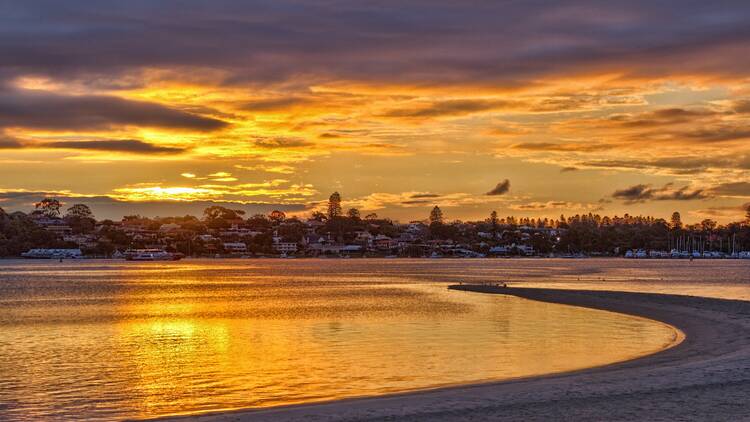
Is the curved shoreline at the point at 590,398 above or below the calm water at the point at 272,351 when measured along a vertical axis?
above

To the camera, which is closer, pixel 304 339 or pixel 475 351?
pixel 475 351

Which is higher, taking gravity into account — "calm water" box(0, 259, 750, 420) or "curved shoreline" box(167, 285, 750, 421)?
"curved shoreline" box(167, 285, 750, 421)

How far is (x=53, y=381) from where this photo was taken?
28734mm

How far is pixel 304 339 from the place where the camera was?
43375 mm

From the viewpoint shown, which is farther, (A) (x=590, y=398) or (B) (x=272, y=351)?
(B) (x=272, y=351)

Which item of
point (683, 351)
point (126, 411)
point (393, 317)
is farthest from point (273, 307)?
point (126, 411)

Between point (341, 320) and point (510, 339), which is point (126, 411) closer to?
point (510, 339)

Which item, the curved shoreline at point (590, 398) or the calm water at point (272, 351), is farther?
the calm water at point (272, 351)

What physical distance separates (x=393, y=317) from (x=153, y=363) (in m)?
24.8

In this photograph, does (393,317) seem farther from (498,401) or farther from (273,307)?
(498,401)

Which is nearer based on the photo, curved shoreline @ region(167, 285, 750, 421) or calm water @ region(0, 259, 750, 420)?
curved shoreline @ region(167, 285, 750, 421)

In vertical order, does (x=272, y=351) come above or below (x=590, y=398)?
below

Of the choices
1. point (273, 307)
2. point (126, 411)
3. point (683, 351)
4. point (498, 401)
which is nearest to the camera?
point (498, 401)

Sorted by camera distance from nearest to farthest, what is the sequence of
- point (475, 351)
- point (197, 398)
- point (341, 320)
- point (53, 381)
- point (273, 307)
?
point (197, 398)
point (53, 381)
point (475, 351)
point (341, 320)
point (273, 307)
